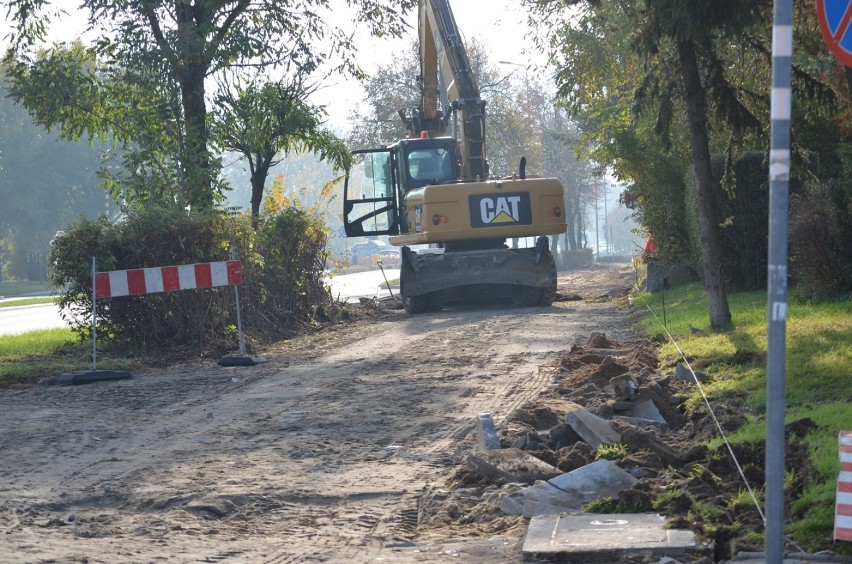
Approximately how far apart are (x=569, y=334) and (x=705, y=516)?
11.3 metres

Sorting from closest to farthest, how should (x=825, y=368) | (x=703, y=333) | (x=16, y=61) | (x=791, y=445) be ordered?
(x=791, y=445)
(x=825, y=368)
(x=703, y=333)
(x=16, y=61)

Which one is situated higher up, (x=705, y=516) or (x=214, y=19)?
(x=214, y=19)

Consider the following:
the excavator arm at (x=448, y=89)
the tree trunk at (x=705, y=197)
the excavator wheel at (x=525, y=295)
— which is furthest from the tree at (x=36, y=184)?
the tree trunk at (x=705, y=197)

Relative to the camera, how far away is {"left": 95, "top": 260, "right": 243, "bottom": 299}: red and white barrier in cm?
1532

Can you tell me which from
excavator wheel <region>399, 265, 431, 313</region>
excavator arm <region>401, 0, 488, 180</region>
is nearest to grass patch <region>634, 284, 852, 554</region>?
excavator wheel <region>399, 265, 431, 313</region>

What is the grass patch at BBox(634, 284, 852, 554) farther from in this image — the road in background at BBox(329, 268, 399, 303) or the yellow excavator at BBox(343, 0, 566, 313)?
the road in background at BBox(329, 268, 399, 303)

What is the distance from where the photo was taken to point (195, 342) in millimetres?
16812

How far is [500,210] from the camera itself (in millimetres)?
23828

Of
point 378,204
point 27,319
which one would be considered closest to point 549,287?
point 378,204

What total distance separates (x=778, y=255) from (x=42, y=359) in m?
13.7

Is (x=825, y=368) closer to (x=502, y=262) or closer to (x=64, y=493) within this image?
(x=64, y=493)

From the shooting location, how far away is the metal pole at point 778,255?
4547 millimetres

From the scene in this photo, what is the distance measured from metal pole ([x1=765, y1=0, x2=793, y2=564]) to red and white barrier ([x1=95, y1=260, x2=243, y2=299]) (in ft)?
39.1

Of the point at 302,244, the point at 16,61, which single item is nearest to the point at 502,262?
the point at 302,244
